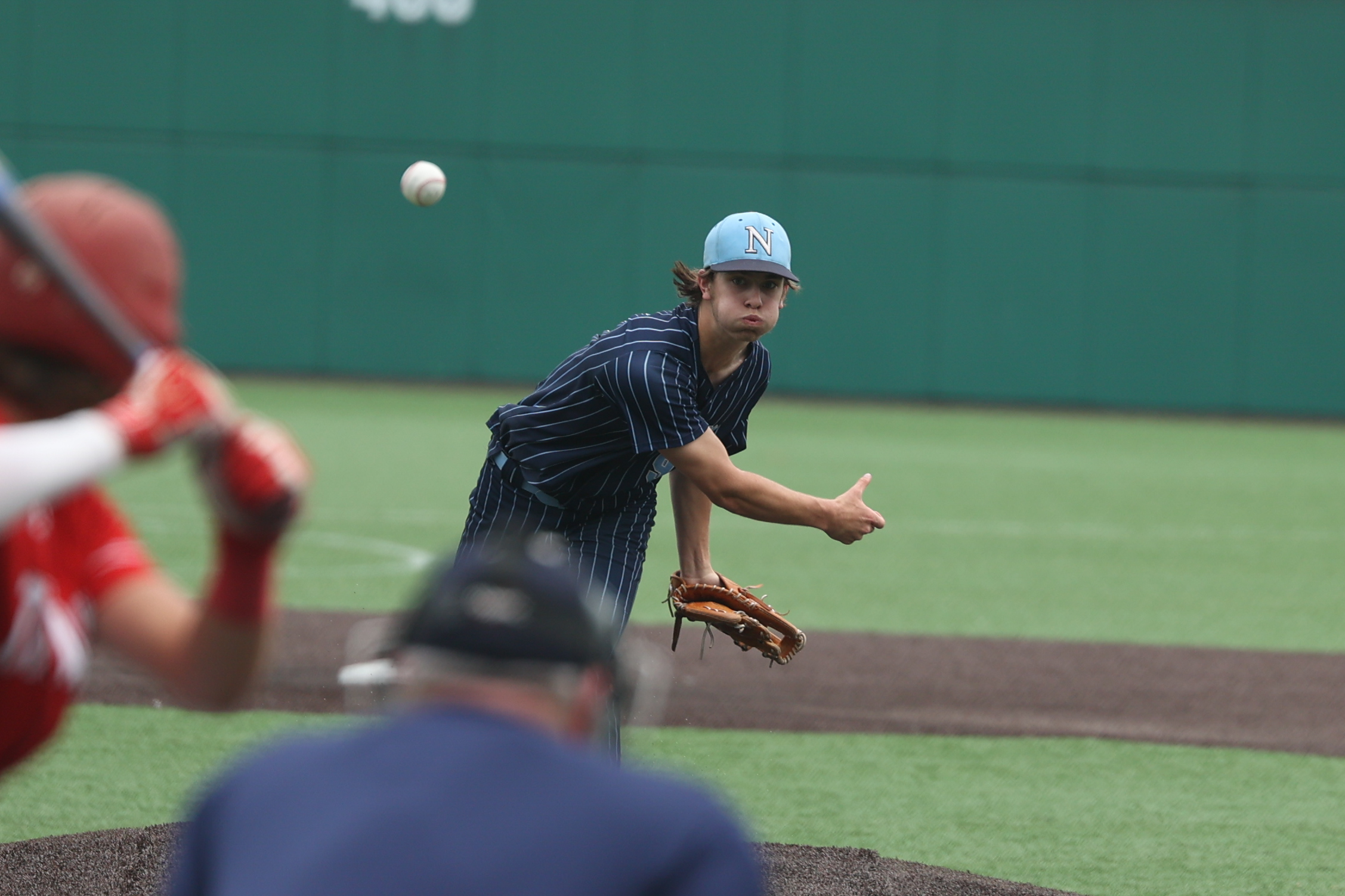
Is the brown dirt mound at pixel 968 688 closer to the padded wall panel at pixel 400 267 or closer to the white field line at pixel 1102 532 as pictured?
the white field line at pixel 1102 532

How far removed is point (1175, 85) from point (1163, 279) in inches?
106

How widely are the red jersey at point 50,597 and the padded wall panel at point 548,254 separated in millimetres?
21775

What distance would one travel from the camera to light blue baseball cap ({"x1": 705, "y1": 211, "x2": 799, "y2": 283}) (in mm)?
5301

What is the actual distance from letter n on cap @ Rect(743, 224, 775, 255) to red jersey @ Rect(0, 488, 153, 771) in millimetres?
3018

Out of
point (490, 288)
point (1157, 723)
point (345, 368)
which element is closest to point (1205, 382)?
point (490, 288)

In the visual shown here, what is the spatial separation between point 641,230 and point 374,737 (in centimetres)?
2276

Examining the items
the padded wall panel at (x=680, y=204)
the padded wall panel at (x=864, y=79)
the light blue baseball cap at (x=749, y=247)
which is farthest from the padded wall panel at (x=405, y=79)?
the light blue baseball cap at (x=749, y=247)

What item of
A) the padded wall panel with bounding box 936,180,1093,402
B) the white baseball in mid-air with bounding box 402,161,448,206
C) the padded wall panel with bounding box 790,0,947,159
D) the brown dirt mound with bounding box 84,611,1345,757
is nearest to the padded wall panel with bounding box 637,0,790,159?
the padded wall panel with bounding box 790,0,947,159

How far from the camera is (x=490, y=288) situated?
957 inches

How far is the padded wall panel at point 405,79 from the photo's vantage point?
946 inches

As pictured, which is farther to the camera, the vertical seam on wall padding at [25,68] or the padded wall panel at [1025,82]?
the padded wall panel at [1025,82]

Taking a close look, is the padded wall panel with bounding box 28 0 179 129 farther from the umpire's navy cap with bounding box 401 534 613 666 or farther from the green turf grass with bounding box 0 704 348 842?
the umpire's navy cap with bounding box 401 534 613 666

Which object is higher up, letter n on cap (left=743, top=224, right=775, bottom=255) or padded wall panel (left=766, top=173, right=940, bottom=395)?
letter n on cap (left=743, top=224, right=775, bottom=255)

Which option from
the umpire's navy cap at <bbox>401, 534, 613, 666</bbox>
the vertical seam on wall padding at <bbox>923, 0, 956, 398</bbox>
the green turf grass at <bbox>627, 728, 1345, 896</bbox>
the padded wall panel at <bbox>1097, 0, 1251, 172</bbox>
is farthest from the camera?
the padded wall panel at <bbox>1097, 0, 1251, 172</bbox>
